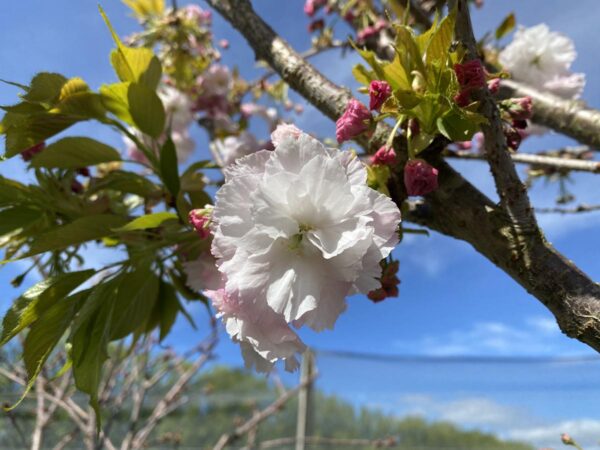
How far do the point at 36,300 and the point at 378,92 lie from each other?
1.25 ft

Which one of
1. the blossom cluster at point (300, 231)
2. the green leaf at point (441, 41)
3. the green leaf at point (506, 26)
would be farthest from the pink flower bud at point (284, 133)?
the green leaf at point (506, 26)

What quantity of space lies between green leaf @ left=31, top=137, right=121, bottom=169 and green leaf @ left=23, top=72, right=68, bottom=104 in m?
0.06

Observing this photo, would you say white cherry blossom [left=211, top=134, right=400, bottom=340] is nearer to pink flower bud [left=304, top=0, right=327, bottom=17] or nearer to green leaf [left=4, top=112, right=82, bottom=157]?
green leaf [left=4, top=112, right=82, bottom=157]

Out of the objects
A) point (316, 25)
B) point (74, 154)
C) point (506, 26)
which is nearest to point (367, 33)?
point (506, 26)

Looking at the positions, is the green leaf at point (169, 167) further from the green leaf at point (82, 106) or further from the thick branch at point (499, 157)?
the thick branch at point (499, 157)

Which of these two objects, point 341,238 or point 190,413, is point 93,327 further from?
point 190,413

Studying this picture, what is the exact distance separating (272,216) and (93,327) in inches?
10.6

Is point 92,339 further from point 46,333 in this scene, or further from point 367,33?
point 367,33

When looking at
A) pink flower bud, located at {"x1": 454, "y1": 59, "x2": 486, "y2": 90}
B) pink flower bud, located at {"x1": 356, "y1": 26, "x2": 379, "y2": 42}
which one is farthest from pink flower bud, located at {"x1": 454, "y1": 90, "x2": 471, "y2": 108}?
pink flower bud, located at {"x1": 356, "y1": 26, "x2": 379, "y2": 42}

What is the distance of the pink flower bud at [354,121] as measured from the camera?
1.44 ft

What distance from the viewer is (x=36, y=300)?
48 centimetres

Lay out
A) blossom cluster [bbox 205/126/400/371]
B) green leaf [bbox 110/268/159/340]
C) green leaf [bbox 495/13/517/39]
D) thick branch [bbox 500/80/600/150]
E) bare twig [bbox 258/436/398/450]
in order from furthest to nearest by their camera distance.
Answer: bare twig [bbox 258/436/398/450], green leaf [bbox 495/13/517/39], thick branch [bbox 500/80/600/150], green leaf [bbox 110/268/159/340], blossom cluster [bbox 205/126/400/371]

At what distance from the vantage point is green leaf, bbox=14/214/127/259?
48cm

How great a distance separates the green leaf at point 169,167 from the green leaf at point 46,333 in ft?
0.54
